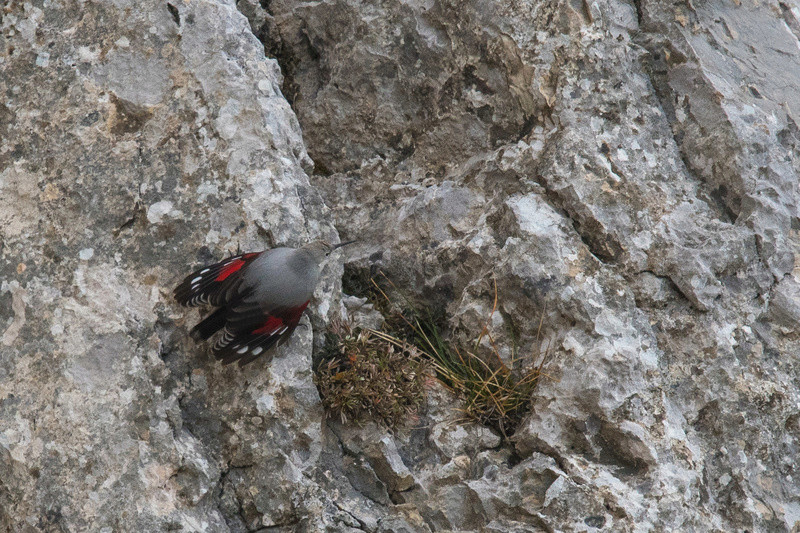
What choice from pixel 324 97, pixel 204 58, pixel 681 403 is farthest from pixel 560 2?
pixel 681 403

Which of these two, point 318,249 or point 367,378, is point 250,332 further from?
point 367,378

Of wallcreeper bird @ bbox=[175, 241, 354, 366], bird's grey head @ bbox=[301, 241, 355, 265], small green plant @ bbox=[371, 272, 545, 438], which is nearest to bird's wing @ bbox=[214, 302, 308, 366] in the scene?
wallcreeper bird @ bbox=[175, 241, 354, 366]

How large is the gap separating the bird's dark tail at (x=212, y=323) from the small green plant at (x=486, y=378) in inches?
37.8

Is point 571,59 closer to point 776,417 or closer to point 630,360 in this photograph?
point 630,360

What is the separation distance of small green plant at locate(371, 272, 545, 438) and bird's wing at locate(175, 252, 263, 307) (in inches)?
37.0

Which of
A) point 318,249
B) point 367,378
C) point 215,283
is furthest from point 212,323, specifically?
point 367,378

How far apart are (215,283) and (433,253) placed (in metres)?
1.43

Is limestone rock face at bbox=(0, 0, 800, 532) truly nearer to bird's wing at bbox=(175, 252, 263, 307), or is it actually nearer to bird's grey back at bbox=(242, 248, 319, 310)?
bird's wing at bbox=(175, 252, 263, 307)

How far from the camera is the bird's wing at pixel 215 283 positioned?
153 inches

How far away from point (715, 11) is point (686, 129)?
0.95 meters

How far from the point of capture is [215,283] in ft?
12.9

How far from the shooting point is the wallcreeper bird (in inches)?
151

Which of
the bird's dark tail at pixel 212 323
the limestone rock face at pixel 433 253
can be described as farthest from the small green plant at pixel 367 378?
the bird's dark tail at pixel 212 323

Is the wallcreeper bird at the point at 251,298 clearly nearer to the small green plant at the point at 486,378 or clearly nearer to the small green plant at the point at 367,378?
the small green plant at the point at 367,378
